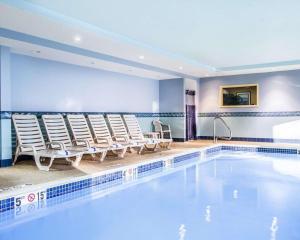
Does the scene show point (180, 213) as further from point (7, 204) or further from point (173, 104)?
point (173, 104)

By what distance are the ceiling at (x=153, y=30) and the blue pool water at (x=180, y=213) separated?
109 inches

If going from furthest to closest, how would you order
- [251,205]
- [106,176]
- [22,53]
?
[22,53], [106,176], [251,205]

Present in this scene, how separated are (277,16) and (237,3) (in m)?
0.98

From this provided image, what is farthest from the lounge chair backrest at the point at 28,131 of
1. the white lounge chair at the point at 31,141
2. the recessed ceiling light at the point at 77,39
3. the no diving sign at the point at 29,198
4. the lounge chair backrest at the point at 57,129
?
the recessed ceiling light at the point at 77,39

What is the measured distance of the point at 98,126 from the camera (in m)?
7.54

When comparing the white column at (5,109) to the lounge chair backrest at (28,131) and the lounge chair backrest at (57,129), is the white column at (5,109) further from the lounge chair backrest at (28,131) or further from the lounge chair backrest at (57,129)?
the lounge chair backrest at (57,129)

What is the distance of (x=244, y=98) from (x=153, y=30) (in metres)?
6.18

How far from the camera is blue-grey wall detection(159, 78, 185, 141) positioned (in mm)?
10336

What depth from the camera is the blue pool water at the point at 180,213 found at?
10.0 ft

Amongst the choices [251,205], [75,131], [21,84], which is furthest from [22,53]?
[251,205]

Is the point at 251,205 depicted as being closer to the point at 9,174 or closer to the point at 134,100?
the point at 9,174

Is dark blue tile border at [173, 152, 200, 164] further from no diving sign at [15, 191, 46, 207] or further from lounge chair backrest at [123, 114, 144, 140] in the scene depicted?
no diving sign at [15, 191, 46, 207]

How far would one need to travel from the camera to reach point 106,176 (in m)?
5.23

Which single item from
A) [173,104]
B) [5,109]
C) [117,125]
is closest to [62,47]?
[5,109]
